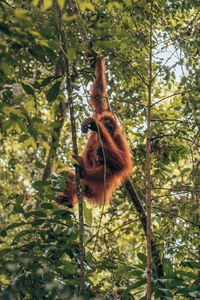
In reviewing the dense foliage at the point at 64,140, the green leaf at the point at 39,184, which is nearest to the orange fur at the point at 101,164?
the dense foliage at the point at 64,140

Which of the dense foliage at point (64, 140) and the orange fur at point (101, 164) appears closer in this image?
the dense foliage at point (64, 140)

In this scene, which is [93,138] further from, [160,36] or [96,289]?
[96,289]

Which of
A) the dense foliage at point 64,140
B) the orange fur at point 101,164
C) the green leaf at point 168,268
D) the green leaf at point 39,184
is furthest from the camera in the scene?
the orange fur at point 101,164

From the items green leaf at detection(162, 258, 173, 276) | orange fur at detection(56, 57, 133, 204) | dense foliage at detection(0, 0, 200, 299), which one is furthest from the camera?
orange fur at detection(56, 57, 133, 204)

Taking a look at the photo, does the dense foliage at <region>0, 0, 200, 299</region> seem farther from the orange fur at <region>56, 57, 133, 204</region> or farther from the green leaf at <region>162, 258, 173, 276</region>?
the orange fur at <region>56, 57, 133, 204</region>

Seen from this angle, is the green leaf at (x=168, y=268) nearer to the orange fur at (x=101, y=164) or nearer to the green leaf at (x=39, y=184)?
the green leaf at (x=39, y=184)

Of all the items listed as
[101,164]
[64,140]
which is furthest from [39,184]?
[101,164]

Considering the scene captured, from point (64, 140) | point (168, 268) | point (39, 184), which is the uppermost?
point (64, 140)

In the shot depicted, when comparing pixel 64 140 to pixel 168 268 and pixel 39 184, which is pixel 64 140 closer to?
pixel 39 184

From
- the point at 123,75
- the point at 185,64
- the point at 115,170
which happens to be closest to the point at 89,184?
the point at 115,170

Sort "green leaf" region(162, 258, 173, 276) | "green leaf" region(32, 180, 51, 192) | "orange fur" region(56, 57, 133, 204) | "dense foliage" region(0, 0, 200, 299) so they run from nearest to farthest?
"dense foliage" region(0, 0, 200, 299)
"green leaf" region(32, 180, 51, 192)
"green leaf" region(162, 258, 173, 276)
"orange fur" region(56, 57, 133, 204)

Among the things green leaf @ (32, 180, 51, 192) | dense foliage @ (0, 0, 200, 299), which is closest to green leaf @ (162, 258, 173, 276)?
dense foliage @ (0, 0, 200, 299)

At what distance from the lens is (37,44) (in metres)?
1.71

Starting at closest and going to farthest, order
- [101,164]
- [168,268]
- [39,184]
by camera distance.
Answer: [39,184], [168,268], [101,164]
